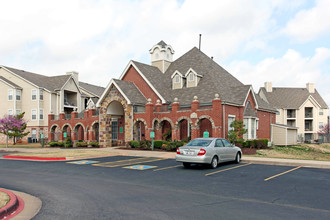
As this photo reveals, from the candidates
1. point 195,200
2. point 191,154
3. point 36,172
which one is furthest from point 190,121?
point 195,200

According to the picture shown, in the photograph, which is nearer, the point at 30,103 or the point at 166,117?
the point at 166,117

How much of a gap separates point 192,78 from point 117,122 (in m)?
10.3

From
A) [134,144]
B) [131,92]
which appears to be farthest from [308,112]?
[134,144]

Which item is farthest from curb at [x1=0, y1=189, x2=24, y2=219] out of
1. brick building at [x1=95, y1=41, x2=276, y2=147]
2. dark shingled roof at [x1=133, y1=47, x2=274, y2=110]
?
dark shingled roof at [x1=133, y1=47, x2=274, y2=110]

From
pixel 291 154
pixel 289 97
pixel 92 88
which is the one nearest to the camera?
pixel 291 154

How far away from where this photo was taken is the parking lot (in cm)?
771

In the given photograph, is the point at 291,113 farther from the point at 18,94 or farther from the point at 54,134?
the point at 18,94

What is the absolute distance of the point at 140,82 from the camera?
1390 inches

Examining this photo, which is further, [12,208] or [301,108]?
[301,108]

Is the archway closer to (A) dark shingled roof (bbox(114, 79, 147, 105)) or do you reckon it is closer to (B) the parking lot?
(A) dark shingled roof (bbox(114, 79, 147, 105))

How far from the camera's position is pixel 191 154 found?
1565 cm

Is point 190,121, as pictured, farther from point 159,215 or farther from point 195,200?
point 159,215

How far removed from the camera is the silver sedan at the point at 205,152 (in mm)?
15375

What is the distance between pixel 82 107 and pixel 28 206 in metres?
47.8
